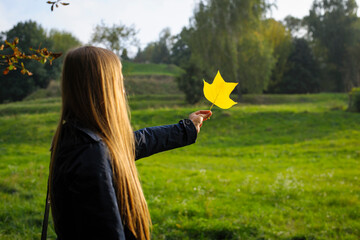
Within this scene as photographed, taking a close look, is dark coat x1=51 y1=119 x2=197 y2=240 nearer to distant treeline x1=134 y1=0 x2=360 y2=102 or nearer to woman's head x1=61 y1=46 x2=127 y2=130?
woman's head x1=61 y1=46 x2=127 y2=130

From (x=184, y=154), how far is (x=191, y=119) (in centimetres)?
1065

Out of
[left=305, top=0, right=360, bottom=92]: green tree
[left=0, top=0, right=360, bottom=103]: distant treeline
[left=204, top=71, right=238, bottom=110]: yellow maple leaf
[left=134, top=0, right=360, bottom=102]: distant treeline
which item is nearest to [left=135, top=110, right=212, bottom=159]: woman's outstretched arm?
[left=204, top=71, right=238, bottom=110]: yellow maple leaf

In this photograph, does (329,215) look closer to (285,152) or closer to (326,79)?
(285,152)

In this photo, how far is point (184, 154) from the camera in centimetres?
1284

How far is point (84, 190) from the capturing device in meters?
1.47

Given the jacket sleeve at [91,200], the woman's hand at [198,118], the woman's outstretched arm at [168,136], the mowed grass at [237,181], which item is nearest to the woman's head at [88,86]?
the jacket sleeve at [91,200]

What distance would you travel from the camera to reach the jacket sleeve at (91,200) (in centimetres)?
146

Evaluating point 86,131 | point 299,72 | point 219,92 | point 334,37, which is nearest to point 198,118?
point 219,92

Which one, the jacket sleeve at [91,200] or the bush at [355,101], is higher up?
the jacket sleeve at [91,200]

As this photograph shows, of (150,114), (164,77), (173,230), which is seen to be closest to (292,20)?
(164,77)

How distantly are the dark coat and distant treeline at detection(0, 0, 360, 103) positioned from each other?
18.4 ft

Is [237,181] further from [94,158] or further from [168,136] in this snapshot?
[94,158]

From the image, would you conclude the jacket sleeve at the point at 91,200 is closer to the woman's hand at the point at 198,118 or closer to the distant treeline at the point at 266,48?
the woman's hand at the point at 198,118

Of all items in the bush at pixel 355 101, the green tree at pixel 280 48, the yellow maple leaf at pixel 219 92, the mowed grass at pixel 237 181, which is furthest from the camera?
the green tree at pixel 280 48
